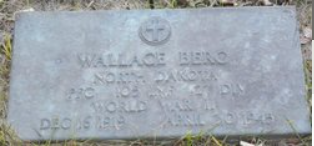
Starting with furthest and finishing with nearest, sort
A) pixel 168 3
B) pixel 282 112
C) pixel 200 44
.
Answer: pixel 168 3, pixel 200 44, pixel 282 112

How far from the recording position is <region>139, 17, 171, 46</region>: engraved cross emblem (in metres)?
2.28

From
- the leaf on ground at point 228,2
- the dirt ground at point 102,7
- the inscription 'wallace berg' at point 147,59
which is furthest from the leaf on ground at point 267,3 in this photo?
the inscription 'wallace berg' at point 147,59

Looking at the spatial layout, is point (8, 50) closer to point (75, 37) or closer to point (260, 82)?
point (75, 37)

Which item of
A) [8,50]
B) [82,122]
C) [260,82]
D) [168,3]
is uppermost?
[168,3]

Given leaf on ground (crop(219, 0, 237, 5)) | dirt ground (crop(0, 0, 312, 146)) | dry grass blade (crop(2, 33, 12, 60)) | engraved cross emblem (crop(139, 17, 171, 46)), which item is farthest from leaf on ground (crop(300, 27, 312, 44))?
dry grass blade (crop(2, 33, 12, 60))

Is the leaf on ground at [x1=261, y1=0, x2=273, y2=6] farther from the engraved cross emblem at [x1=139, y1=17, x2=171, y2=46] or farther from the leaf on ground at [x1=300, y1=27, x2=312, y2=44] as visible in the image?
the engraved cross emblem at [x1=139, y1=17, x2=171, y2=46]

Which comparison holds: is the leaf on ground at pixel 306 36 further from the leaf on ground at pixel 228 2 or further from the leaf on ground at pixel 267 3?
the leaf on ground at pixel 228 2

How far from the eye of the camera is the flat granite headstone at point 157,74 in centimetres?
212

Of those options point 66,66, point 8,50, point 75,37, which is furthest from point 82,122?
point 8,50

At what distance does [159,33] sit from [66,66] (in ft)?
1.51

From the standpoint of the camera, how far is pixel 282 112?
2.12 m

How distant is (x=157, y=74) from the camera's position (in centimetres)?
221

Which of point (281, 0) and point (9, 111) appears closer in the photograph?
point (9, 111)

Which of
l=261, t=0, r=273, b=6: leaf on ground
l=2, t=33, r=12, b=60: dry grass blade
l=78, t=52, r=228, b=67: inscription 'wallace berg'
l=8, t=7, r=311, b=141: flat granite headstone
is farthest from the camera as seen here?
l=261, t=0, r=273, b=6: leaf on ground
